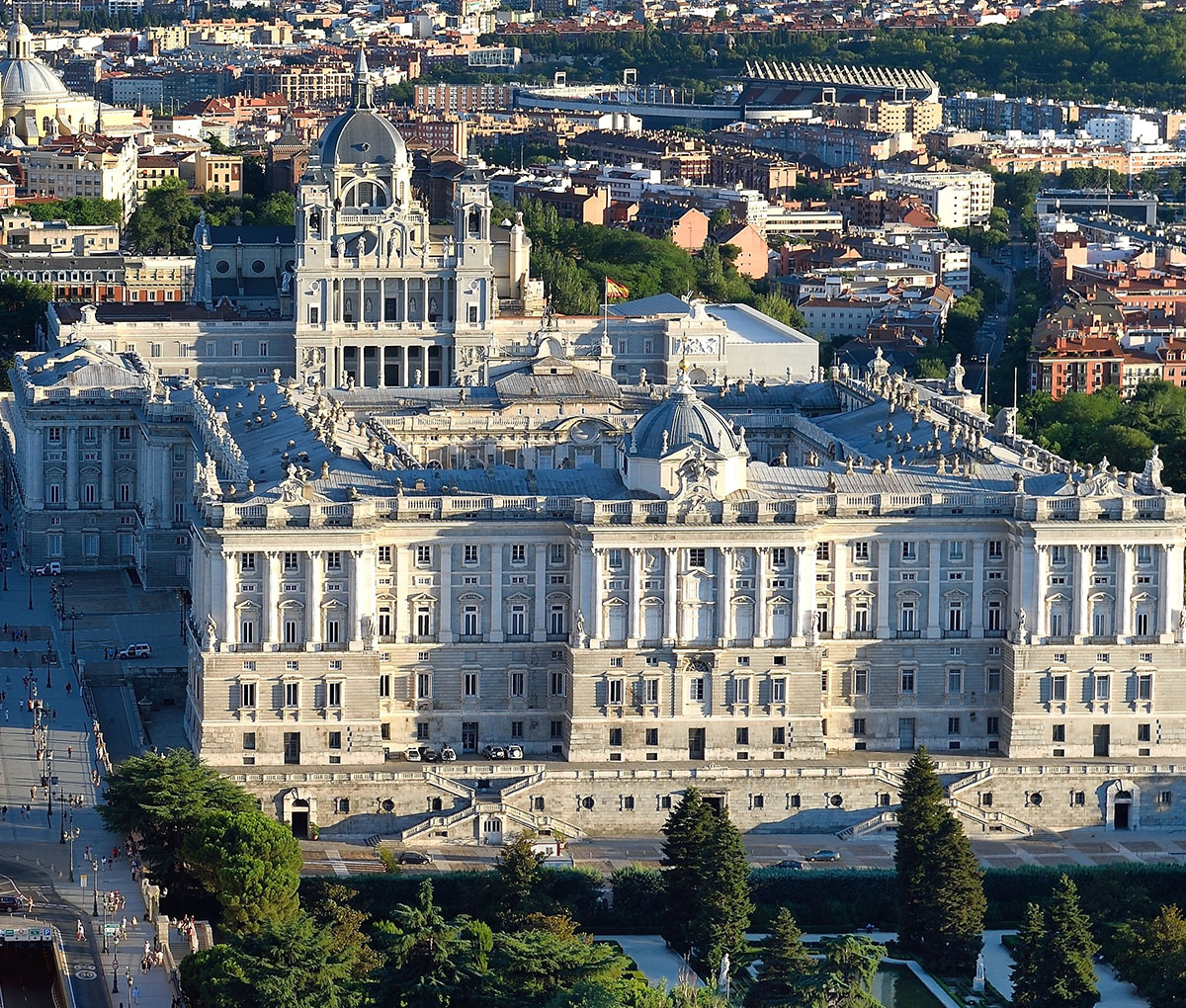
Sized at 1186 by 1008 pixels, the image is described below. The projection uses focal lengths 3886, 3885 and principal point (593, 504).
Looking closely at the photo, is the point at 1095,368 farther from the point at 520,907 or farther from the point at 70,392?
the point at 520,907

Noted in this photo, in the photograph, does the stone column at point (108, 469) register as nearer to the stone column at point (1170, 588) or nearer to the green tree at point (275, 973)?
the stone column at point (1170, 588)

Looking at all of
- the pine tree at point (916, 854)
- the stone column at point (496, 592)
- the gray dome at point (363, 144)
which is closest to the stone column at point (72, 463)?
the gray dome at point (363, 144)

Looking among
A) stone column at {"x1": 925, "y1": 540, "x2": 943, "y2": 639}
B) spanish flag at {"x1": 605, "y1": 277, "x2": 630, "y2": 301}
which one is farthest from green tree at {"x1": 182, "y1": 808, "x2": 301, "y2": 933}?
spanish flag at {"x1": 605, "y1": 277, "x2": 630, "y2": 301}

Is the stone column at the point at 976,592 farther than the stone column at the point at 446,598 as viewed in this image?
Yes

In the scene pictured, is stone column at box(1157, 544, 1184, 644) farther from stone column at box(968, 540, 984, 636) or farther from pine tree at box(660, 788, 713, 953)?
pine tree at box(660, 788, 713, 953)

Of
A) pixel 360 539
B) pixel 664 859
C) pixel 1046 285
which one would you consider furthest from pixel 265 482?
pixel 1046 285

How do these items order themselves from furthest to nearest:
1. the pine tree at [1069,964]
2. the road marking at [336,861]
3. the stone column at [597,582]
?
the stone column at [597,582] → the road marking at [336,861] → the pine tree at [1069,964]

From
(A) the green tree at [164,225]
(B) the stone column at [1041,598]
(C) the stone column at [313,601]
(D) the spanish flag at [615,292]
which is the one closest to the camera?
(C) the stone column at [313,601]

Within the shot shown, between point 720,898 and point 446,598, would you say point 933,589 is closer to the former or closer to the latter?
point 446,598
